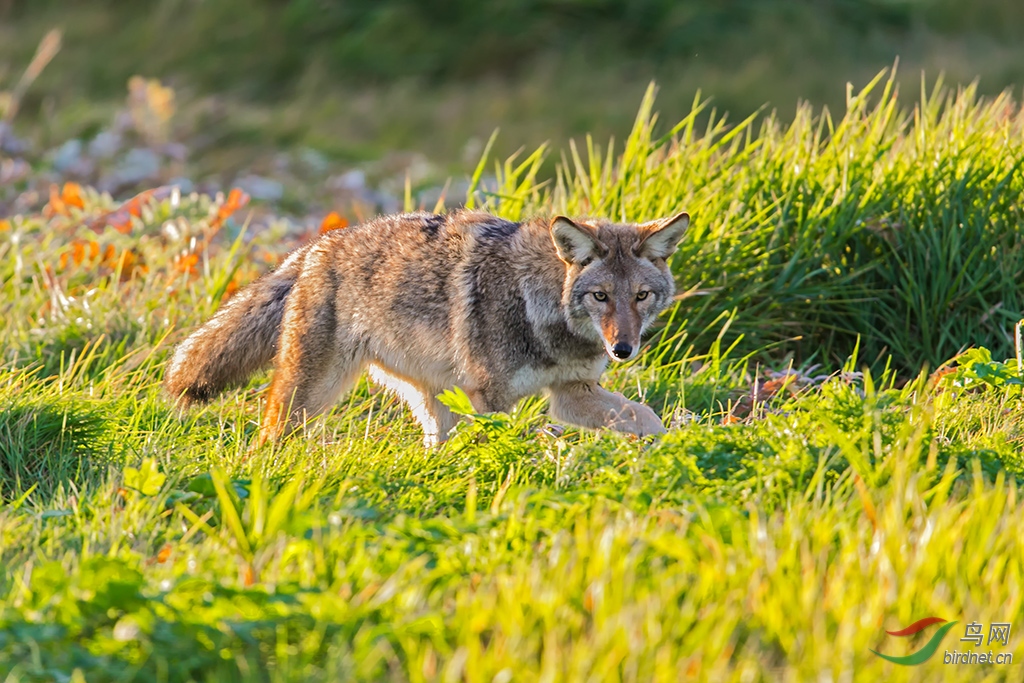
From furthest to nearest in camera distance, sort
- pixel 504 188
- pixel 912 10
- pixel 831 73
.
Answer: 1. pixel 912 10
2. pixel 831 73
3. pixel 504 188

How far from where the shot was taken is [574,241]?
5289mm

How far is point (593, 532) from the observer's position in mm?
3412

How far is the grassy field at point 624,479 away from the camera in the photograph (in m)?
2.97

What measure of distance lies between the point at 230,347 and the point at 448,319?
1.19 meters

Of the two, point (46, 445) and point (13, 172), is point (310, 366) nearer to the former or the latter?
point (46, 445)

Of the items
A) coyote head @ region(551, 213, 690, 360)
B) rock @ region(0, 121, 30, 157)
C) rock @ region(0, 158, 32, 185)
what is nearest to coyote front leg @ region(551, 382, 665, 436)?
coyote head @ region(551, 213, 690, 360)

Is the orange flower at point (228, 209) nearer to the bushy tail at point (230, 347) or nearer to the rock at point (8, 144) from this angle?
the bushy tail at point (230, 347)

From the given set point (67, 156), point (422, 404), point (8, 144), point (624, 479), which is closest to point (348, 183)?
point (67, 156)

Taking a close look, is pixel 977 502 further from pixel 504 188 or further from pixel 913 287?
pixel 504 188

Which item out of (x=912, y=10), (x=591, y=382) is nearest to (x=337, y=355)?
(x=591, y=382)

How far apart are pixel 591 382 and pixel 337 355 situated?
1.26m

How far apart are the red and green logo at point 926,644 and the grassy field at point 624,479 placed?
0.03 m

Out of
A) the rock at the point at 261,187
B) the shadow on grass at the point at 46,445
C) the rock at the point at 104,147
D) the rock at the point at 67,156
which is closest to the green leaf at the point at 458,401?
the shadow on grass at the point at 46,445

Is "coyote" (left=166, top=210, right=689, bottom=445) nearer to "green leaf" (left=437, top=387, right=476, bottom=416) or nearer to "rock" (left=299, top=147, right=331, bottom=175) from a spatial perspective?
"green leaf" (left=437, top=387, right=476, bottom=416)
